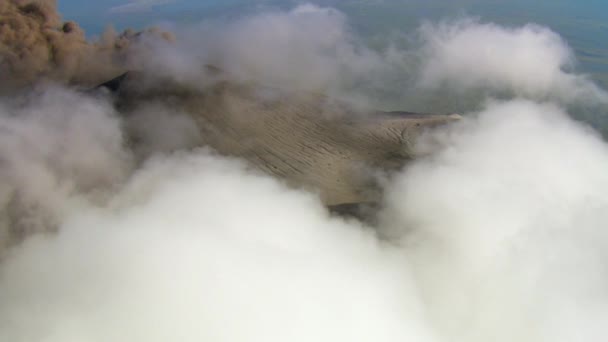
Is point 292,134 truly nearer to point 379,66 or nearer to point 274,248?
point 274,248

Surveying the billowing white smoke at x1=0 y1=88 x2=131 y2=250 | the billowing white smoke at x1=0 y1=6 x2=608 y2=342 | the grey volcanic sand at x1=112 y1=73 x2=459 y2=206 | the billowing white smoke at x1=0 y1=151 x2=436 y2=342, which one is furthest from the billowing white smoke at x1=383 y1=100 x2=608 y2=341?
the billowing white smoke at x1=0 y1=88 x2=131 y2=250

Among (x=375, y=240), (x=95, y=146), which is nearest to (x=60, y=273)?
(x=95, y=146)

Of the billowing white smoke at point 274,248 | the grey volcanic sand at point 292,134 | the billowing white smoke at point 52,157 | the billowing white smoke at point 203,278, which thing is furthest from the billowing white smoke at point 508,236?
the billowing white smoke at point 52,157

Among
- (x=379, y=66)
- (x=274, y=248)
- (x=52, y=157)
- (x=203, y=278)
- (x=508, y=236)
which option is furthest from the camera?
(x=379, y=66)

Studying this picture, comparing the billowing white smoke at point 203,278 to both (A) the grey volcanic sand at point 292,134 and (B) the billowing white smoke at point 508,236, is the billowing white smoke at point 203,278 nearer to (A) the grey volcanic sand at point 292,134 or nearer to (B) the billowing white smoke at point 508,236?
(B) the billowing white smoke at point 508,236

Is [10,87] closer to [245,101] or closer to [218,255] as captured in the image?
[245,101]

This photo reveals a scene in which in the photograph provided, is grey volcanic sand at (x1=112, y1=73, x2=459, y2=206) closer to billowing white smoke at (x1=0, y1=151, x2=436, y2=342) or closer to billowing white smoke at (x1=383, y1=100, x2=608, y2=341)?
billowing white smoke at (x1=383, y1=100, x2=608, y2=341)

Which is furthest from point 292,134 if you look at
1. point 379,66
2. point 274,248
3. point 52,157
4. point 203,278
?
point 379,66

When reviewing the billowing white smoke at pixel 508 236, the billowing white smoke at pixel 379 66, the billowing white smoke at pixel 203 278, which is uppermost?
the billowing white smoke at pixel 379 66
